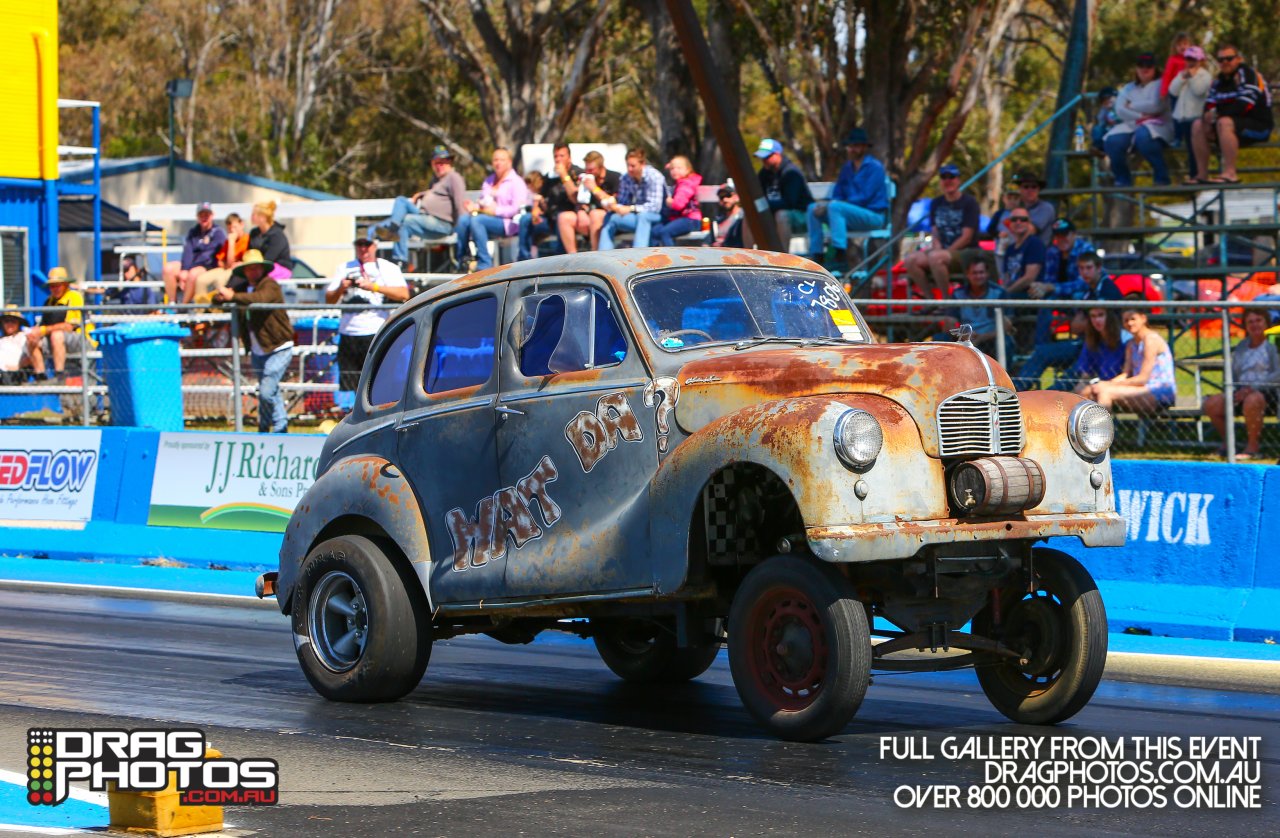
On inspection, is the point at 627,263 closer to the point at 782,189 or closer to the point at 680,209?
the point at 782,189

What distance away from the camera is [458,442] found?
8859 millimetres

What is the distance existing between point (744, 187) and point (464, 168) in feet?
152

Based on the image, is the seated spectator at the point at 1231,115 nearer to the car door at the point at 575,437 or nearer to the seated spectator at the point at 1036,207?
the seated spectator at the point at 1036,207

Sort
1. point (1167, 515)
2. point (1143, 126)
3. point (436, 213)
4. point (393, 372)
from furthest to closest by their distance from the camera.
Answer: point (436, 213)
point (1143, 126)
point (1167, 515)
point (393, 372)

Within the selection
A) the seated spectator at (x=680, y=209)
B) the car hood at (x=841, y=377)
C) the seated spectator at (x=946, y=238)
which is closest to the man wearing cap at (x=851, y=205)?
the seated spectator at (x=946, y=238)

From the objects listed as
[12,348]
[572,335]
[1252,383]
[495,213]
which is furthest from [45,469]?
[1252,383]

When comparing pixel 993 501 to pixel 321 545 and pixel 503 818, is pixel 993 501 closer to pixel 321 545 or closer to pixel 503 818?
pixel 503 818

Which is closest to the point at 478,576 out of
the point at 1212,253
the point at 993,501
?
the point at 993,501

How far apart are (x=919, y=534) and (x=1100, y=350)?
8.22 m

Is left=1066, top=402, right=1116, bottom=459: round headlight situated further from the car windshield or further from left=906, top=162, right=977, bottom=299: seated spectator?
left=906, top=162, right=977, bottom=299: seated spectator

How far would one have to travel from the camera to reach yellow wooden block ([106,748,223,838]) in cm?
589

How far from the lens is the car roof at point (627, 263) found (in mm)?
8484

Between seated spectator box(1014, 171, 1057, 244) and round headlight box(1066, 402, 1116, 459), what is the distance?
1079 cm

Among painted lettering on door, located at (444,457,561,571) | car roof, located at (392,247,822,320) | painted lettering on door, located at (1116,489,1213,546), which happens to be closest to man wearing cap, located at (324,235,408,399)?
painted lettering on door, located at (1116,489,1213,546)
